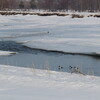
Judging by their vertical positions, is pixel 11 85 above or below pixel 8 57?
above

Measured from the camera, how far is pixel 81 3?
101m

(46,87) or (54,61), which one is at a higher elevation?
(46,87)

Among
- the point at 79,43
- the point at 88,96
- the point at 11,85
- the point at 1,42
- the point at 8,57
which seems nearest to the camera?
the point at 88,96

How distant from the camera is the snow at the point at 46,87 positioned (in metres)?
6.32

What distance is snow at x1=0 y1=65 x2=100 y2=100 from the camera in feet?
20.7

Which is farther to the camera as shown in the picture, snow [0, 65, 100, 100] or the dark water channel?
the dark water channel

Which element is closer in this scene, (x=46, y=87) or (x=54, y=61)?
(x=46, y=87)

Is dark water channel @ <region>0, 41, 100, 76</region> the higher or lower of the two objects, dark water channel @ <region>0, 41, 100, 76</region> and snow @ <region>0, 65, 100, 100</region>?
the lower

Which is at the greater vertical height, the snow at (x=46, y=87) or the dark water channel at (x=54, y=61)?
the snow at (x=46, y=87)

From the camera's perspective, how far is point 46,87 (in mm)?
7172

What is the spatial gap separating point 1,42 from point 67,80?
1602 cm

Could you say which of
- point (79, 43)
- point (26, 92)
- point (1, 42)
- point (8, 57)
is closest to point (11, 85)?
point (26, 92)

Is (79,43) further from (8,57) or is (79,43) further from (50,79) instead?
(50,79)

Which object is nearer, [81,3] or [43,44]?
[43,44]
